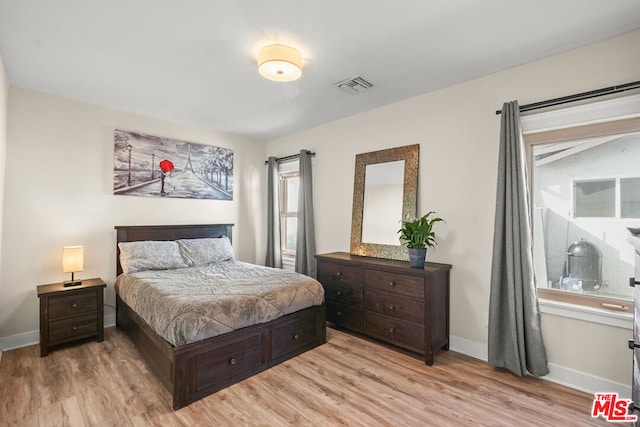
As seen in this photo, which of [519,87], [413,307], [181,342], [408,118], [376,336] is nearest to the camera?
[181,342]

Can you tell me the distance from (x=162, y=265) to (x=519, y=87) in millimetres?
4002

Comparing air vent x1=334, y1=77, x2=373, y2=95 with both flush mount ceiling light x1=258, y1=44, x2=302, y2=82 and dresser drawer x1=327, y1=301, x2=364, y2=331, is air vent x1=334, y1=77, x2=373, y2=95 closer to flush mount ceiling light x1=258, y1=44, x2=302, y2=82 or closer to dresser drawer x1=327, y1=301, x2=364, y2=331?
flush mount ceiling light x1=258, y1=44, x2=302, y2=82

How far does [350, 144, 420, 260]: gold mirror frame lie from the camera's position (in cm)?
322

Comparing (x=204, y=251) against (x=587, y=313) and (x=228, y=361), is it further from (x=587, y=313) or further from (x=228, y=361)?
(x=587, y=313)

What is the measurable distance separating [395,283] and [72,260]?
321cm

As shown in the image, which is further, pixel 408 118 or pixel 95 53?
pixel 408 118

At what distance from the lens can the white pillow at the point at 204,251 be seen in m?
3.79

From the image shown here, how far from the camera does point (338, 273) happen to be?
3.37 metres

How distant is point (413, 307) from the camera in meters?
2.74

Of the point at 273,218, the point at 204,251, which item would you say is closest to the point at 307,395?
the point at 204,251

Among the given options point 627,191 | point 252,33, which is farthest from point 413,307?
point 252,33

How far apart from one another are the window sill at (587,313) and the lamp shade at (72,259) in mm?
4282

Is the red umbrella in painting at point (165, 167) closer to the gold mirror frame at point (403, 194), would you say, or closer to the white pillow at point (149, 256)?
the white pillow at point (149, 256)

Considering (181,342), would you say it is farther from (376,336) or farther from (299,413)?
(376,336)
